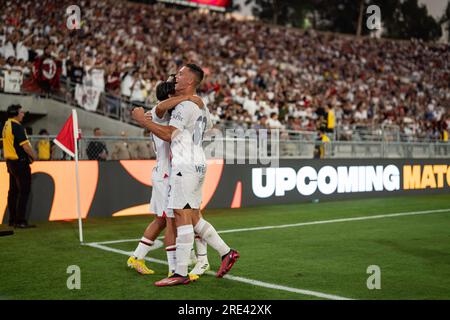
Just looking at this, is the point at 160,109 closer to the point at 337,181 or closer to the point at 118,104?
the point at 337,181

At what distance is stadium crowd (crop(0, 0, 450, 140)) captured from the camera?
20.2 metres

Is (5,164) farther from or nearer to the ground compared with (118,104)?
nearer to the ground

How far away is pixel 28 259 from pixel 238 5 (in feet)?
202

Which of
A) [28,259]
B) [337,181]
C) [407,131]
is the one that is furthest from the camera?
[407,131]

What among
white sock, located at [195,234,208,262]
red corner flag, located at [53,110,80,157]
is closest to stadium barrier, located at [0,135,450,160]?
red corner flag, located at [53,110,80,157]

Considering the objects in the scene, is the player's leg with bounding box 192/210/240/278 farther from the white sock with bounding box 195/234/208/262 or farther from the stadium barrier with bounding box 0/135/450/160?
the stadium barrier with bounding box 0/135/450/160

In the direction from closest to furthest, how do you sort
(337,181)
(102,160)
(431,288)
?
(431,288) → (102,160) → (337,181)

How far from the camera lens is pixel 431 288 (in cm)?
617

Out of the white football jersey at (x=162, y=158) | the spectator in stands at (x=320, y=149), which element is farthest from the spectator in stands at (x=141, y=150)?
the white football jersey at (x=162, y=158)

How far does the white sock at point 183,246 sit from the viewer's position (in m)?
6.23

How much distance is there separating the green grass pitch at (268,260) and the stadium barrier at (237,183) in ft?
1.65

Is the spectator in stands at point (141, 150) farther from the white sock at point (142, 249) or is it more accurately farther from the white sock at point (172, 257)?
the white sock at point (172, 257)
